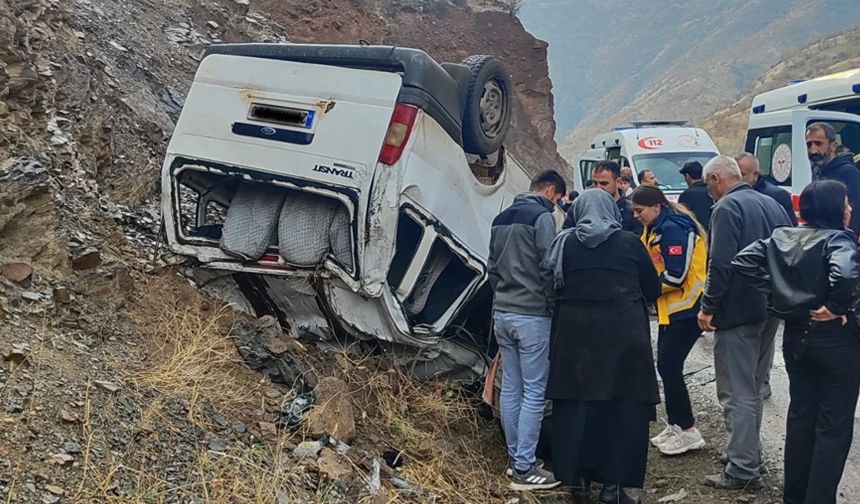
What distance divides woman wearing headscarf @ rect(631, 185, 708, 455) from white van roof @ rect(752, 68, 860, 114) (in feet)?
17.4

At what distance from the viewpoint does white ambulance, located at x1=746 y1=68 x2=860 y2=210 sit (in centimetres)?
794

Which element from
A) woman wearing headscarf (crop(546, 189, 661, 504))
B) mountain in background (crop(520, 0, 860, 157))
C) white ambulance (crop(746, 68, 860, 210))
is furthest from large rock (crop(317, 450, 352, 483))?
mountain in background (crop(520, 0, 860, 157))

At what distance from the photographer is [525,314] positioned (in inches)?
155

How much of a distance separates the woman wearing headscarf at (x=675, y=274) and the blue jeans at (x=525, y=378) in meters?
0.73

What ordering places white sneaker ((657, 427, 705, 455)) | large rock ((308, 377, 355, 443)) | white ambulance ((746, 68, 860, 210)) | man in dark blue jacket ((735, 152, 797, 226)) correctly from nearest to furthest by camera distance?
1. large rock ((308, 377, 355, 443))
2. white sneaker ((657, 427, 705, 455))
3. man in dark blue jacket ((735, 152, 797, 226))
4. white ambulance ((746, 68, 860, 210))

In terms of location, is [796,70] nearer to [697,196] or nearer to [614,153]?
[614,153]

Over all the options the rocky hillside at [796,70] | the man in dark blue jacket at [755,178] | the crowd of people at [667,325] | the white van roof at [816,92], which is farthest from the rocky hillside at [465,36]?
the rocky hillside at [796,70]

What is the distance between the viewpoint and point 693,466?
4.18 m

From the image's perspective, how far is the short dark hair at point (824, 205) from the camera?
126 inches

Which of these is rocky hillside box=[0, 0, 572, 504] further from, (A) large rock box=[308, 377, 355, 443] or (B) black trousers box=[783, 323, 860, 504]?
(B) black trousers box=[783, 323, 860, 504]

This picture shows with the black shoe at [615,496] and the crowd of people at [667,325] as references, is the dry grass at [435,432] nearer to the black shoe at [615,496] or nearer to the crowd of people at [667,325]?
the crowd of people at [667,325]

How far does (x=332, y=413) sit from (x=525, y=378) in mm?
1058

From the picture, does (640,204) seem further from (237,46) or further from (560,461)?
(237,46)

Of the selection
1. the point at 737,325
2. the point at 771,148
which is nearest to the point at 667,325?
the point at 737,325
